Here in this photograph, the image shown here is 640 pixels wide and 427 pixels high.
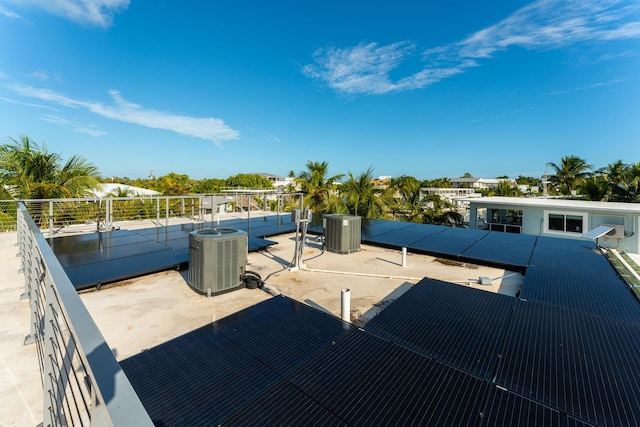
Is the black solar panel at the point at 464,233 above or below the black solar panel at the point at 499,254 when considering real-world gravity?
above

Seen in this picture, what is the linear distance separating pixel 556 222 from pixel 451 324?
1541cm

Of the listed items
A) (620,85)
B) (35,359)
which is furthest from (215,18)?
(620,85)

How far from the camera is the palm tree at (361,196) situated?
1477 centimetres

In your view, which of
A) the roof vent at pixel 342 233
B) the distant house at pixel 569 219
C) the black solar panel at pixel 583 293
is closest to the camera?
the black solar panel at pixel 583 293

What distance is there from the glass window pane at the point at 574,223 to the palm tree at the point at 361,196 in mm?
8920

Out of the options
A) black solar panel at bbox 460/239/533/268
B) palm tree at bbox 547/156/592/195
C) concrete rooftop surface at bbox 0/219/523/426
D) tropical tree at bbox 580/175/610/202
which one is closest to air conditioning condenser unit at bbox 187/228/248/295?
concrete rooftop surface at bbox 0/219/523/426

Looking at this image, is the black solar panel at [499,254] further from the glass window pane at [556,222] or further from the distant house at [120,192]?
the glass window pane at [556,222]

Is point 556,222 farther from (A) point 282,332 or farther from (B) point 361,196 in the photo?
(A) point 282,332

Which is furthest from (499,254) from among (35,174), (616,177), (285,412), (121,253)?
(616,177)

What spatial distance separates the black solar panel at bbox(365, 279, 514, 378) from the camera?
7.12ft

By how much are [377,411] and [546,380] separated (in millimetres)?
1226

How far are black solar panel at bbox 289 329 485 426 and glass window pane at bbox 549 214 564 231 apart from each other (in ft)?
52.8

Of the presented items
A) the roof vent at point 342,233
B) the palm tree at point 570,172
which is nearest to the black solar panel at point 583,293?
the roof vent at point 342,233

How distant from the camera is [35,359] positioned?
244cm
